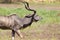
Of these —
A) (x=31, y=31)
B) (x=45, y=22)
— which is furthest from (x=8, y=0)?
(x=31, y=31)

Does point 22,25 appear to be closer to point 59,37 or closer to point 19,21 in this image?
point 19,21

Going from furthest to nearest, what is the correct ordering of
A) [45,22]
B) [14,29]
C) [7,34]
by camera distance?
[45,22] < [7,34] < [14,29]

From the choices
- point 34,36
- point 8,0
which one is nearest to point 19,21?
point 34,36

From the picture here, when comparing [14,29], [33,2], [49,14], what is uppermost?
[14,29]

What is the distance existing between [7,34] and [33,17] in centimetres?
243

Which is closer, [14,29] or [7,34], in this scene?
[14,29]

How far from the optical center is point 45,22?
54.3ft

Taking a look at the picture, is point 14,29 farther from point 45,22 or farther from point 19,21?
point 45,22

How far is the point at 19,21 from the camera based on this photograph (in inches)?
428

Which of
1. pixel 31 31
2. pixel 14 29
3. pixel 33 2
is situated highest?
pixel 14 29

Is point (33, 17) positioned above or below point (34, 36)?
above

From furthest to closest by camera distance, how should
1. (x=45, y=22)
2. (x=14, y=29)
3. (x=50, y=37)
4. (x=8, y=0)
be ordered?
1. (x=8, y=0)
2. (x=45, y=22)
3. (x=50, y=37)
4. (x=14, y=29)

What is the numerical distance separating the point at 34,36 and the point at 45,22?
14.2 ft

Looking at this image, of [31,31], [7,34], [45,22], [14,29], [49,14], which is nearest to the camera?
[14,29]
